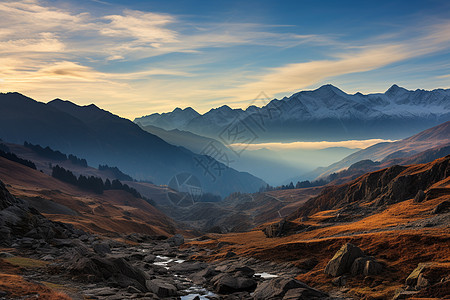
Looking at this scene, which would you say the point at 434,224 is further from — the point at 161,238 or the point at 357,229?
the point at 161,238

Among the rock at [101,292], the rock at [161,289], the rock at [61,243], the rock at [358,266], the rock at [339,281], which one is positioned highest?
the rock at [358,266]

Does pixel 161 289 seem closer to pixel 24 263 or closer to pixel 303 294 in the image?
pixel 303 294

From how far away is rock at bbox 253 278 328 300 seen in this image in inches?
1406

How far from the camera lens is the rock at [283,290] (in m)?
35.7

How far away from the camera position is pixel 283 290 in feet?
121

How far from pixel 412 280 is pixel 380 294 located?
12.7 feet

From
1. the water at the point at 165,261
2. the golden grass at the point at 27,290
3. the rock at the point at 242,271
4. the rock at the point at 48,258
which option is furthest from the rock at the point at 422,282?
the rock at the point at 48,258

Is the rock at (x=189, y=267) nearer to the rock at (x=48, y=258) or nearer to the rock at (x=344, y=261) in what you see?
the rock at (x=48, y=258)

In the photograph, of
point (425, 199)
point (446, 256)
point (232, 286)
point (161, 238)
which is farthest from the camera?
point (161, 238)

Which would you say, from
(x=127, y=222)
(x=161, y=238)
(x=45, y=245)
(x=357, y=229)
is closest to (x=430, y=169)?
(x=357, y=229)

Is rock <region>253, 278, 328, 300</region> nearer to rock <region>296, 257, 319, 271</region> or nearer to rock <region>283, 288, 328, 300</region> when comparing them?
rock <region>283, 288, 328, 300</region>

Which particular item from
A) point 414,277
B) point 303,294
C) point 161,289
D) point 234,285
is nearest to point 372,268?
point 414,277

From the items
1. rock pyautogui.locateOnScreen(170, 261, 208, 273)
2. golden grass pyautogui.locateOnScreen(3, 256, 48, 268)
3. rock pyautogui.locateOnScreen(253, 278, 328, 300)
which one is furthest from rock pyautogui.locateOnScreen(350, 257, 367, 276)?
golden grass pyautogui.locateOnScreen(3, 256, 48, 268)

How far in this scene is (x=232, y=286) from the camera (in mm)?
44344
